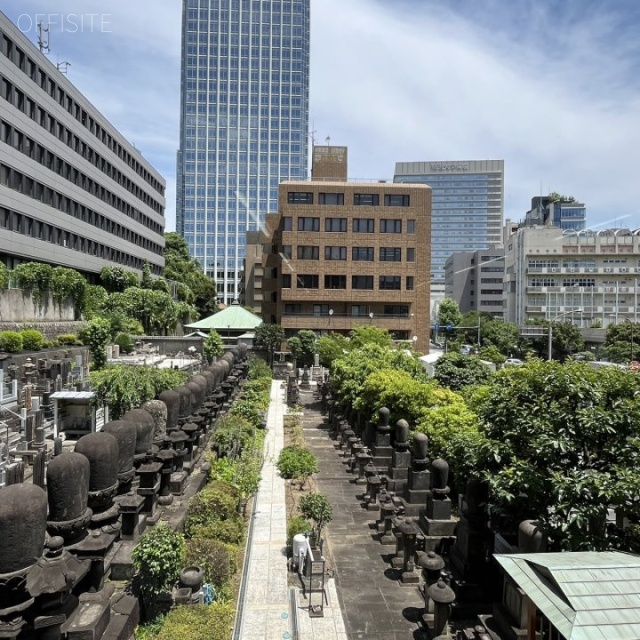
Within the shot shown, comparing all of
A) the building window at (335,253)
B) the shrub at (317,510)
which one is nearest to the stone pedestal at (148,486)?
the shrub at (317,510)

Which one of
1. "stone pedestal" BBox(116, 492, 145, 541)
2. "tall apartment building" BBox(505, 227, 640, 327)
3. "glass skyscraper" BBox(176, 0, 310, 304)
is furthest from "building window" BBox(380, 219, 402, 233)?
"glass skyscraper" BBox(176, 0, 310, 304)

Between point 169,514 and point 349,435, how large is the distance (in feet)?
33.3

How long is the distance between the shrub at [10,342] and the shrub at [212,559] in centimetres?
2627

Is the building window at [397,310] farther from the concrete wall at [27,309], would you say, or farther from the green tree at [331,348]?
the concrete wall at [27,309]

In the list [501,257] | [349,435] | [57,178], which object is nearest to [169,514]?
[349,435]

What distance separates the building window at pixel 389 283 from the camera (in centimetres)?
5081

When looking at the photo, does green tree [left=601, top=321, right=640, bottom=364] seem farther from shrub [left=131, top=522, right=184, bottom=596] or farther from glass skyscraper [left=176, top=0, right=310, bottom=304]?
glass skyscraper [left=176, top=0, right=310, bottom=304]

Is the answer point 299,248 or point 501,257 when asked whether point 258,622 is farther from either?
point 501,257

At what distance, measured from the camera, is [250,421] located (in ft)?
73.2

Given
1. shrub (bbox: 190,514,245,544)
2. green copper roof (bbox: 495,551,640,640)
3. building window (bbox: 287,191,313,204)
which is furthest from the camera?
building window (bbox: 287,191,313,204)

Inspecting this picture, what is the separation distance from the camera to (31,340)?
3319cm

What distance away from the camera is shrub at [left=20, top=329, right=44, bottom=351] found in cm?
3281

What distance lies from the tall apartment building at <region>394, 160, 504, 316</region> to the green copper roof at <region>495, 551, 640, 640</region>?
6175 inches

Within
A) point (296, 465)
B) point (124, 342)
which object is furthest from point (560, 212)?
point (296, 465)
